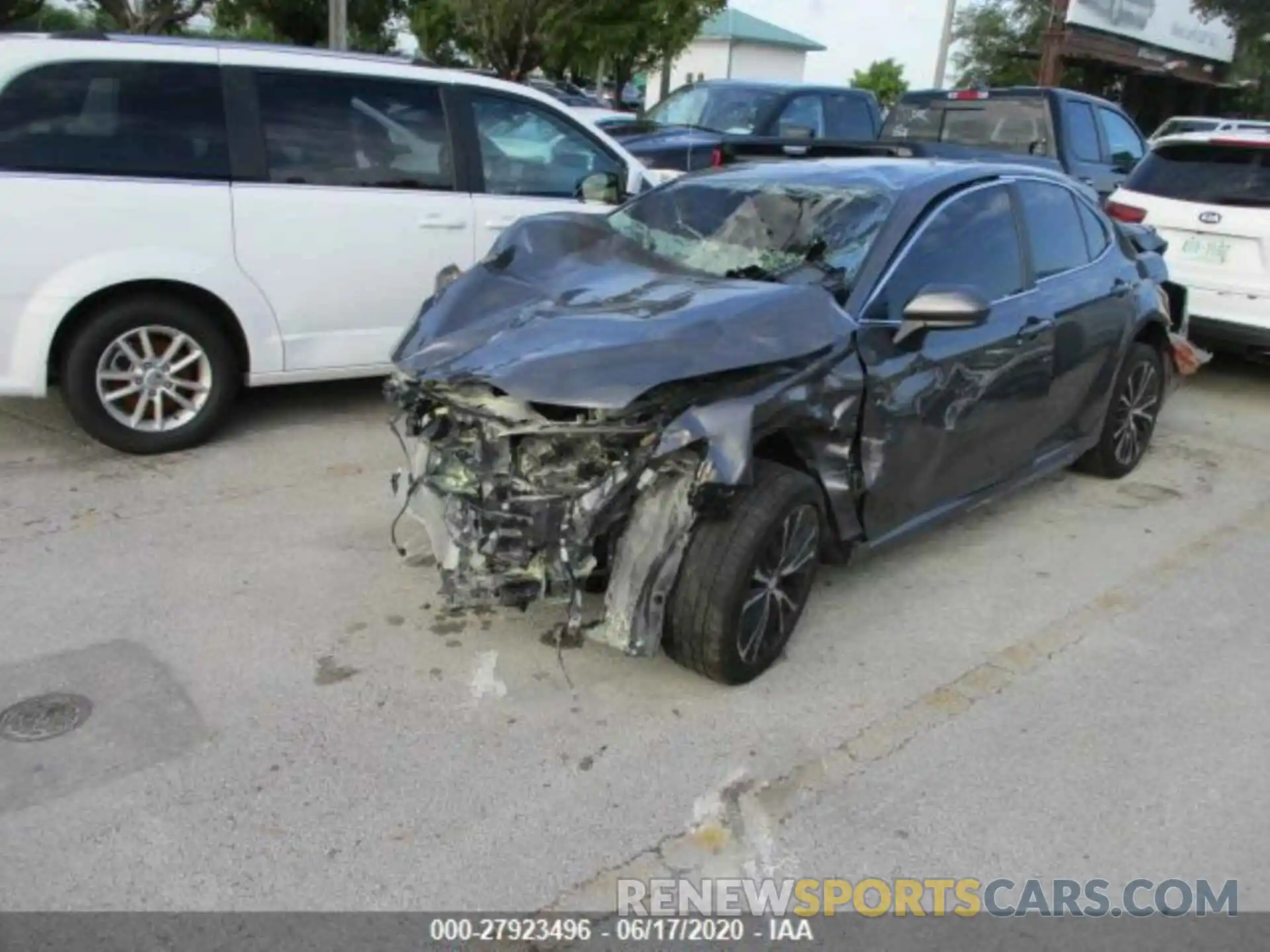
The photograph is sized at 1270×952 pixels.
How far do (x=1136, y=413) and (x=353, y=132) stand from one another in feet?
14.4

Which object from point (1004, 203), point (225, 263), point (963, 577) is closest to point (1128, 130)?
point (1004, 203)

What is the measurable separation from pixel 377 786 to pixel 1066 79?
39280mm

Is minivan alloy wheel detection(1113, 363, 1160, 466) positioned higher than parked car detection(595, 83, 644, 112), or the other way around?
parked car detection(595, 83, 644, 112)

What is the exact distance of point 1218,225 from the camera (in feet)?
24.6

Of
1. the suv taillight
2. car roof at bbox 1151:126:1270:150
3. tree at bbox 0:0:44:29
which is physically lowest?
the suv taillight

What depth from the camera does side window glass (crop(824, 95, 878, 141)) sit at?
11.5m

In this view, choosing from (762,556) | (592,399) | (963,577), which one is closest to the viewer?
(592,399)

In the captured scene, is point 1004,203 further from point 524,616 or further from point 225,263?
point 225,263

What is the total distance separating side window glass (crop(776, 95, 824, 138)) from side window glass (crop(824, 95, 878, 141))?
0.39 ft

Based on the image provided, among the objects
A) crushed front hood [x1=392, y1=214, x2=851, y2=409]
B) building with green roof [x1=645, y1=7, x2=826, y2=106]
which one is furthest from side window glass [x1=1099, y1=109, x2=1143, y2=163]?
building with green roof [x1=645, y1=7, x2=826, y2=106]

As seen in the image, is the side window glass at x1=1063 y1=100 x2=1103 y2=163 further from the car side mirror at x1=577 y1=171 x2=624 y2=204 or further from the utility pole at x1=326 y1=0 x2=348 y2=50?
the utility pole at x1=326 y1=0 x2=348 y2=50

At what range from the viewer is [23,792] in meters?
2.90

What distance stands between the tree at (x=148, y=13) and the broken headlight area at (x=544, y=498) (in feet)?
57.4

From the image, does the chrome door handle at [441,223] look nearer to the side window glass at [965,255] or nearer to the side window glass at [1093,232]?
the side window glass at [965,255]
